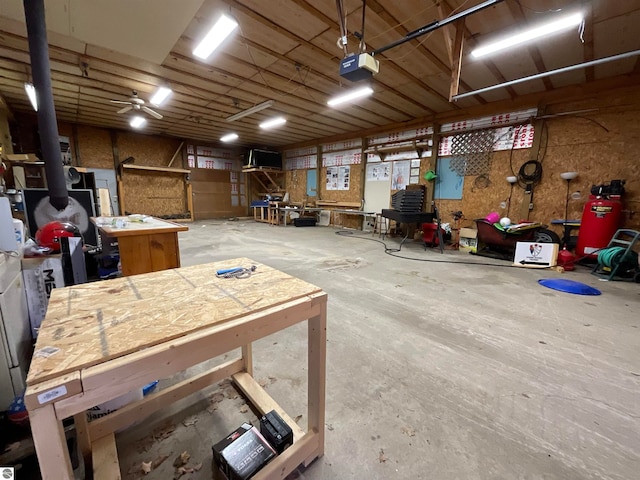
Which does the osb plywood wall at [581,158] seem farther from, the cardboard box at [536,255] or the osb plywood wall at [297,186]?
the osb plywood wall at [297,186]

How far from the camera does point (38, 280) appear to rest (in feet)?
5.29

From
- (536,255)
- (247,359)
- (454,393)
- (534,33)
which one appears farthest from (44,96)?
(536,255)

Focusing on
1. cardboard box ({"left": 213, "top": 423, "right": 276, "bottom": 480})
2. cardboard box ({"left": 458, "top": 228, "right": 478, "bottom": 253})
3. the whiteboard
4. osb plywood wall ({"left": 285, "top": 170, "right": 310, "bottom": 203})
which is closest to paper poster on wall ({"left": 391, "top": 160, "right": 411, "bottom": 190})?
the whiteboard

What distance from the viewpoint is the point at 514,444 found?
3.64 ft

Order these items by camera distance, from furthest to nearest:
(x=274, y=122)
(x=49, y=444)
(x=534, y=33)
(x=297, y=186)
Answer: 1. (x=297, y=186)
2. (x=274, y=122)
3. (x=534, y=33)
4. (x=49, y=444)

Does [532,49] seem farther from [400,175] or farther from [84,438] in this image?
[84,438]

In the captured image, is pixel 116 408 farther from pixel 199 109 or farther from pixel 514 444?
pixel 199 109

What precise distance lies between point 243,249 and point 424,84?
4.26m

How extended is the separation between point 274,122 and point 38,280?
A: 6.02 metres

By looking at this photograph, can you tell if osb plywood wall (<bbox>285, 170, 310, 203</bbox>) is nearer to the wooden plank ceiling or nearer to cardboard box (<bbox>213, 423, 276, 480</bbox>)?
the wooden plank ceiling

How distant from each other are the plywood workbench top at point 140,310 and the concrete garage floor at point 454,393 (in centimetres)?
70

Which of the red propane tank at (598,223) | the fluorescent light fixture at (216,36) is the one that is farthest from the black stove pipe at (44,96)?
the red propane tank at (598,223)

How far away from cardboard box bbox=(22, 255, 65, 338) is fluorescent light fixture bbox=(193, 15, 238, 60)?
8.79 feet

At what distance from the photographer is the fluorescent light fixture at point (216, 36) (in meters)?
2.66
